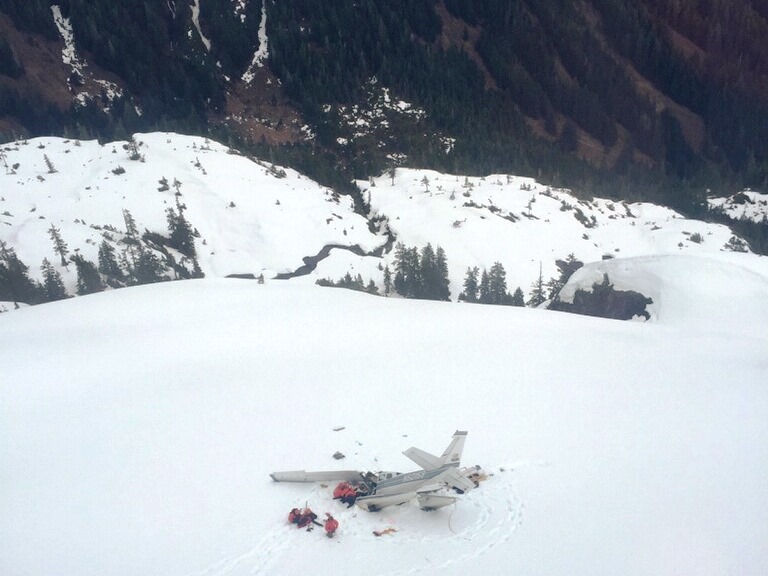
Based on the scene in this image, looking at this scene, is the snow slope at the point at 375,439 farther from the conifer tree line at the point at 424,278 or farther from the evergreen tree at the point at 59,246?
the conifer tree line at the point at 424,278

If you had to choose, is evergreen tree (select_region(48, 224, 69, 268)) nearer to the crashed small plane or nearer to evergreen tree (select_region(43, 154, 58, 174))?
evergreen tree (select_region(43, 154, 58, 174))

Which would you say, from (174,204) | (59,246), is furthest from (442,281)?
(59,246)

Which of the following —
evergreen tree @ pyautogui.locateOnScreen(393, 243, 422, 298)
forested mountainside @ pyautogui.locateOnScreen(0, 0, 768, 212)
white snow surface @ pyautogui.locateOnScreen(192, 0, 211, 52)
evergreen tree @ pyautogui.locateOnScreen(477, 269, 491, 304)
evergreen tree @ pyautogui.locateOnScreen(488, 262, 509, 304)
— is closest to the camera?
evergreen tree @ pyautogui.locateOnScreen(488, 262, 509, 304)

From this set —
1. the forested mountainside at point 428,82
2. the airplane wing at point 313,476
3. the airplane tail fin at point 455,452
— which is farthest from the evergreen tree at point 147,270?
the forested mountainside at point 428,82

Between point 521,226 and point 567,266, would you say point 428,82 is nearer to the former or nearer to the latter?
point 521,226

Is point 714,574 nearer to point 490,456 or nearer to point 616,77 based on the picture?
point 490,456

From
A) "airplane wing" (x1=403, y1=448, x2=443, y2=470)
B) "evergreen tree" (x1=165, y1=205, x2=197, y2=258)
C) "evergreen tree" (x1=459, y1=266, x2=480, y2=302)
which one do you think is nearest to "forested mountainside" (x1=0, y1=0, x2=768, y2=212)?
"evergreen tree" (x1=165, y1=205, x2=197, y2=258)

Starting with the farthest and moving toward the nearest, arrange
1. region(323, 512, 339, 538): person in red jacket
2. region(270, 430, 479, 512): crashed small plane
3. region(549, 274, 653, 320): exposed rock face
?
region(549, 274, 653, 320): exposed rock face → region(270, 430, 479, 512): crashed small plane → region(323, 512, 339, 538): person in red jacket

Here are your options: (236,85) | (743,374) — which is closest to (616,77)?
(236,85)
